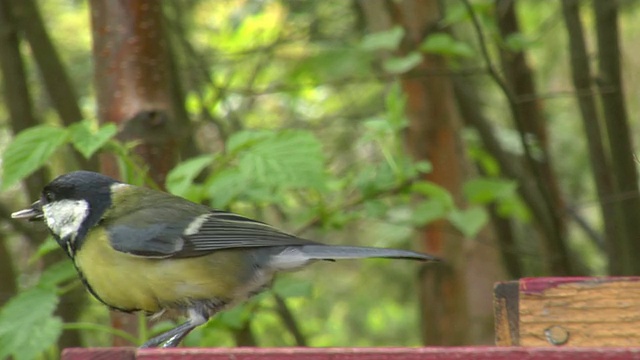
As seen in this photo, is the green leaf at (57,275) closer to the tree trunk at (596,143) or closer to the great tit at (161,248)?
the great tit at (161,248)

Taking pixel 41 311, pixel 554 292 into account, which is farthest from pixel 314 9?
pixel 554 292

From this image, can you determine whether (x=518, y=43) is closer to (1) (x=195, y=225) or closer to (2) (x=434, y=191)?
(2) (x=434, y=191)

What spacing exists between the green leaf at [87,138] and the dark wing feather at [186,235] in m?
0.26

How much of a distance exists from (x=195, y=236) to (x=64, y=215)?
1.34ft

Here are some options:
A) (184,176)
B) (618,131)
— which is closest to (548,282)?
(184,176)

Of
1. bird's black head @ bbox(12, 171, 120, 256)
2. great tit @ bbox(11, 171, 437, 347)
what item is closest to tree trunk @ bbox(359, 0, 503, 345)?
great tit @ bbox(11, 171, 437, 347)

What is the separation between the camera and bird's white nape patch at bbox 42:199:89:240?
2.87 m

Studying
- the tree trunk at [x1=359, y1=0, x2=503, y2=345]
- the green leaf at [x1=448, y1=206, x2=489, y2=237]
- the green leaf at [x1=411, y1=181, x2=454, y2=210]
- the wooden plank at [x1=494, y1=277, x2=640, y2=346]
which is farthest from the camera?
the tree trunk at [x1=359, y1=0, x2=503, y2=345]

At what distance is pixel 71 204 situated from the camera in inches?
114

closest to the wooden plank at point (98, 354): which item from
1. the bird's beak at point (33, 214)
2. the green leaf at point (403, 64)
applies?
the bird's beak at point (33, 214)

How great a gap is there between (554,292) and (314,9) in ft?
9.64

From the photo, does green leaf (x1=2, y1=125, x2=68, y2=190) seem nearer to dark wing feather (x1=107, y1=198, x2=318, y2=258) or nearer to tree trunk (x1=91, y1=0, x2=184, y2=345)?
dark wing feather (x1=107, y1=198, x2=318, y2=258)

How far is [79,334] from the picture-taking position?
13.5 ft

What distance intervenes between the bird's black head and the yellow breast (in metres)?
0.11
